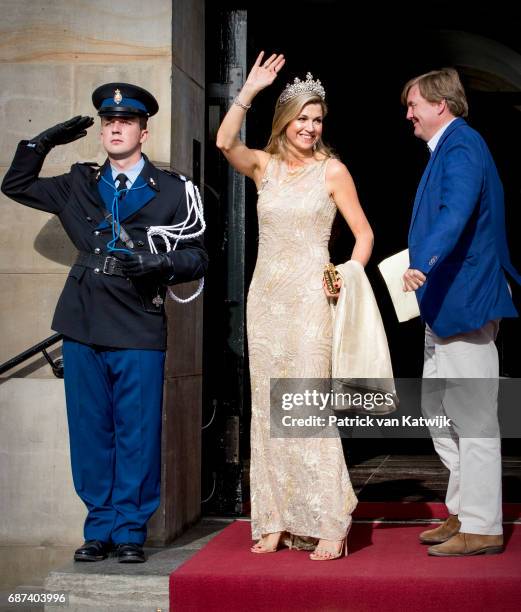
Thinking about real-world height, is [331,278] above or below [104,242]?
below

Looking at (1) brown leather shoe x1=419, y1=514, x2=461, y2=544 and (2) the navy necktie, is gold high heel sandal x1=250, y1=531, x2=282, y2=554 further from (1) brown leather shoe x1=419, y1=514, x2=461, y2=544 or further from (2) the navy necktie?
(2) the navy necktie

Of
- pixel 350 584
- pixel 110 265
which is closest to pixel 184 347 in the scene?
pixel 110 265

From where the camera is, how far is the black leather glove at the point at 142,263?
462cm

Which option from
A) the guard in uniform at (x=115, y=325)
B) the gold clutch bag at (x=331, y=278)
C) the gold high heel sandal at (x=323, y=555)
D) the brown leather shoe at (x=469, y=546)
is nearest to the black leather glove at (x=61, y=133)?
the guard in uniform at (x=115, y=325)

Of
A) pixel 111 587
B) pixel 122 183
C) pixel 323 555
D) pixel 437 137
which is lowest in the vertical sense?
pixel 111 587

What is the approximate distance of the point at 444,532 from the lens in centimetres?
513

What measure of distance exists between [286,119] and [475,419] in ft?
5.01

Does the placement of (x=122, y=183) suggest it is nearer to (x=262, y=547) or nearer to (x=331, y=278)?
(x=331, y=278)

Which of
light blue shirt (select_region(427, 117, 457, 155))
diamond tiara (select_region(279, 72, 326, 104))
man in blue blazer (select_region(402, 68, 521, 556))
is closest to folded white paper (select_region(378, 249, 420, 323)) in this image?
man in blue blazer (select_region(402, 68, 521, 556))

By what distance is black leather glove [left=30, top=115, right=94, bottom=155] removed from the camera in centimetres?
490

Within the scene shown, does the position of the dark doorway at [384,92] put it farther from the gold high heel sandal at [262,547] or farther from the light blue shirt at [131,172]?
the gold high heel sandal at [262,547]

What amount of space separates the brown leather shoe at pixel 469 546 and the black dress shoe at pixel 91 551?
4.66 feet

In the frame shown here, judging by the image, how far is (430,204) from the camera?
4.87m

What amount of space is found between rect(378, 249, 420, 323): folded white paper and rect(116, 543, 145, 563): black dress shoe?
153cm
